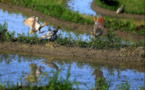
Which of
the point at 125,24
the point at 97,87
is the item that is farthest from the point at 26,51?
the point at 125,24

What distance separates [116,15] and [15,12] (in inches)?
225

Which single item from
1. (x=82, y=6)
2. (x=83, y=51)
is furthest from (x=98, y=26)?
(x=82, y=6)

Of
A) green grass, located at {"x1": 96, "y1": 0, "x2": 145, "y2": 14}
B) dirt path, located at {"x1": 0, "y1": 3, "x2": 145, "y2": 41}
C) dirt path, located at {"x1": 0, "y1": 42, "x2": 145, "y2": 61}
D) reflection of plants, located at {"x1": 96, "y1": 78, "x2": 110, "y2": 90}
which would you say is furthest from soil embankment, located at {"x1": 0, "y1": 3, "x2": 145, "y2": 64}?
green grass, located at {"x1": 96, "y1": 0, "x2": 145, "y2": 14}

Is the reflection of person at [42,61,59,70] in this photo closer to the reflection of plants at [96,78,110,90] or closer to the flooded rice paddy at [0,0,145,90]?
the flooded rice paddy at [0,0,145,90]

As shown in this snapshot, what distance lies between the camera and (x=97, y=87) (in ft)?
24.2

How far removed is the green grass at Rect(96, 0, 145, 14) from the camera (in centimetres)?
2085

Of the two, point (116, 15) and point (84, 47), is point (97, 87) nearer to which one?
point (84, 47)

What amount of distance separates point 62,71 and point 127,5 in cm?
1416

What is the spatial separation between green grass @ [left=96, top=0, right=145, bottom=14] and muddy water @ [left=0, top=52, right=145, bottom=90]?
1143 cm

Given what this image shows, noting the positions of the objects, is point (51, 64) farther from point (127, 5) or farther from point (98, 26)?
point (127, 5)

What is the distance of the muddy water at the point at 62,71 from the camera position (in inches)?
321

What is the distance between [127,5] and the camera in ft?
73.0

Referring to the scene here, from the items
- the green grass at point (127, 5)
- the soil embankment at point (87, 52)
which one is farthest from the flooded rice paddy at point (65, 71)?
the green grass at point (127, 5)

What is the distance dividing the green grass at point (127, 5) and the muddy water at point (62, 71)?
37.5 ft
